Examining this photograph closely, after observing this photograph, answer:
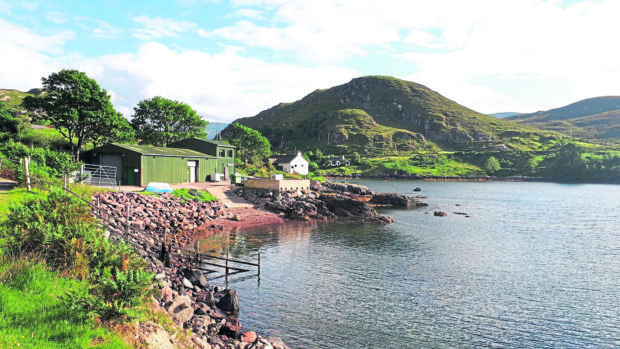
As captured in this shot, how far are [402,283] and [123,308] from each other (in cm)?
2447

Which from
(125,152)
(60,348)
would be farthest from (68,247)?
(125,152)

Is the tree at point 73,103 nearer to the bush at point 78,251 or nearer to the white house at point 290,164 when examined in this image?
the bush at point 78,251

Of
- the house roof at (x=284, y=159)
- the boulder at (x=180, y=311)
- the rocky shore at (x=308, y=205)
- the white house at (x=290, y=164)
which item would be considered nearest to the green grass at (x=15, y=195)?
the boulder at (x=180, y=311)

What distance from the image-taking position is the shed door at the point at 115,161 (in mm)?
54094

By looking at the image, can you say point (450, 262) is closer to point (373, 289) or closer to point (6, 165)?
point (373, 289)

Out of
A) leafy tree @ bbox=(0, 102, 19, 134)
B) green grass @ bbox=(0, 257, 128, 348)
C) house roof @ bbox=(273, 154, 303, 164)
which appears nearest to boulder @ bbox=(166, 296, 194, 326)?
green grass @ bbox=(0, 257, 128, 348)

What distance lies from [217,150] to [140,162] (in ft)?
64.6

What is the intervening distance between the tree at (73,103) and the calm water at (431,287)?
28515 millimetres

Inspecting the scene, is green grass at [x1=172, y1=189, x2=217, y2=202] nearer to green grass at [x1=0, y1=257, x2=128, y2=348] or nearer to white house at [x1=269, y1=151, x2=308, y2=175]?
green grass at [x1=0, y1=257, x2=128, y2=348]

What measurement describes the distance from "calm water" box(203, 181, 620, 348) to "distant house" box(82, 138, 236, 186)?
18.1 metres

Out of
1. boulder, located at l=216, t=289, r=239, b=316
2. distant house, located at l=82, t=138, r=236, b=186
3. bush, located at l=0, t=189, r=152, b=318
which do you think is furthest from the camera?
distant house, located at l=82, t=138, r=236, b=186

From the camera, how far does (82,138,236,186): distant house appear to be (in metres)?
53.7

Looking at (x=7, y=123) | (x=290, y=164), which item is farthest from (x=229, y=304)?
(x=290, y=164)

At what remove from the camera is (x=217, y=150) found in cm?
7156
